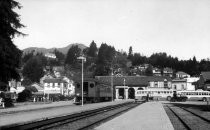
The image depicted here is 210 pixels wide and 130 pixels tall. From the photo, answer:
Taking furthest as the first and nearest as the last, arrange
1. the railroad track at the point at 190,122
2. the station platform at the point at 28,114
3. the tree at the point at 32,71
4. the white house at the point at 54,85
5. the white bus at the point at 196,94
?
the tree at the point at 32,71
the white house at the point at 54,85
the white bus at the point at 196,94
the station platform at the point at 28,114
the railroad track at the point at 190,122

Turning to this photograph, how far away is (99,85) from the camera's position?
53.4 m

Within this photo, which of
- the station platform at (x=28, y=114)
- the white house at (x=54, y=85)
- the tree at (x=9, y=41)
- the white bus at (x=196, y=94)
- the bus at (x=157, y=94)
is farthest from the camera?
the white house at (x=54, y=85)

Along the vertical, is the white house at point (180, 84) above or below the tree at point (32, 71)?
below

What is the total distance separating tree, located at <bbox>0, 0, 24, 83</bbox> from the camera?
92.3 feet

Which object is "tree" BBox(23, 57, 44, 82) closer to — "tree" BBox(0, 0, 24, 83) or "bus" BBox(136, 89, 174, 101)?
"bus" BBox(136, 89, 174, 101)

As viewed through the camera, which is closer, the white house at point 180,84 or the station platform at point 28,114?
the station platform at point 28,114

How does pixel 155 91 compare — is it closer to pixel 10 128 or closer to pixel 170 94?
pixel 170 94

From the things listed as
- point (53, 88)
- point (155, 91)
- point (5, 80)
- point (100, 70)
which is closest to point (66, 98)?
point (155, 91)

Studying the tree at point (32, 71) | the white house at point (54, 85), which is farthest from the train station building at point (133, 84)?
A: the tree at point (32, 71)

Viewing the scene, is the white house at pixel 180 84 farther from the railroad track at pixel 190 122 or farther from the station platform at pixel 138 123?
the station platform at pixel 138 123

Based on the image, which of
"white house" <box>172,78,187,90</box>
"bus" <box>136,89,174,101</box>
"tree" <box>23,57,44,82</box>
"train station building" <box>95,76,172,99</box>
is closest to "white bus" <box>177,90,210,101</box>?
"bus" <box>136,89,174,101</box>

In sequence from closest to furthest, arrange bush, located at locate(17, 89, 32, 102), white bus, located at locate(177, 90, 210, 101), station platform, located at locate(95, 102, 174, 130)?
station platform, located at locate(95, 102, 174, 130) → bush, located at locate(17, 89, 32, 102) → white bus, located at locate(177, 90, 210, 101)

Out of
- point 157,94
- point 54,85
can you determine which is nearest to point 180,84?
point 54,85

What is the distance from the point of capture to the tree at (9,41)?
1107 inches
